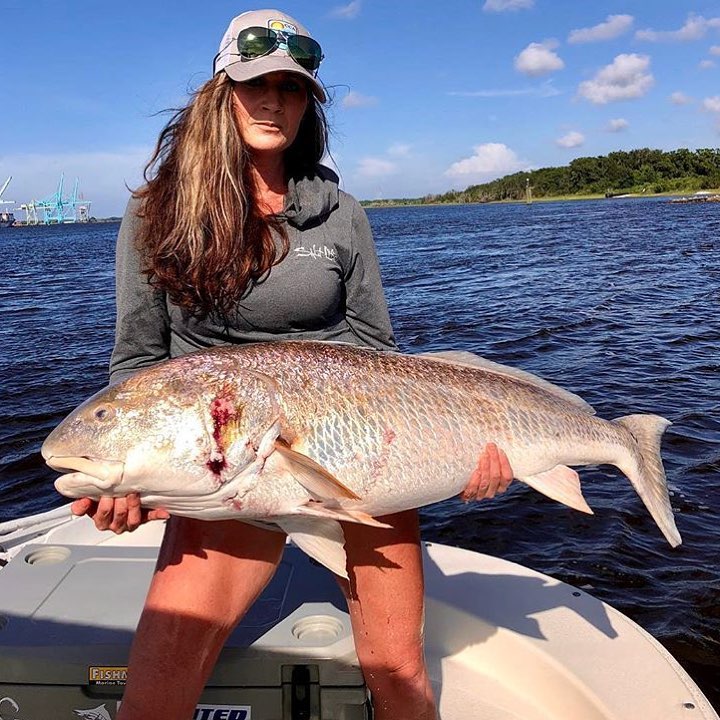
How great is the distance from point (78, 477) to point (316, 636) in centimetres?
123

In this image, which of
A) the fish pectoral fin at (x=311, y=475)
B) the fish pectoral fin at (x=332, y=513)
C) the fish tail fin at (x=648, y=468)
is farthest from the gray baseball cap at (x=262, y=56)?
the fish tail fin at (x=648, y=468)

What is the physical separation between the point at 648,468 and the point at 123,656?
2.38 m

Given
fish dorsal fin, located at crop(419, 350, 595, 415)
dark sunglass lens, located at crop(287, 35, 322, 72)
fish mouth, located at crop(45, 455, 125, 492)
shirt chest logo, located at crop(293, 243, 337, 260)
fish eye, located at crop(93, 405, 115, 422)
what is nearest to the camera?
fish mouth, located at crop(45, 455, 125, 492)

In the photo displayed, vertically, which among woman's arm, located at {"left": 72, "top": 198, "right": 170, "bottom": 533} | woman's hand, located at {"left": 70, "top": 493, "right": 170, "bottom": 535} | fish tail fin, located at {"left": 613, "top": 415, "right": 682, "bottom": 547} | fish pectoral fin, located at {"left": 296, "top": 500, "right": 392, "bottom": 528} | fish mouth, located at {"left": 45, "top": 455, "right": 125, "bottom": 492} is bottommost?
fish tail fin, located at {"left": 613, "top": 415, "right": 682, "bottom": 547}

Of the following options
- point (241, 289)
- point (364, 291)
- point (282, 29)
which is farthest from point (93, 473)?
point (282, 29)

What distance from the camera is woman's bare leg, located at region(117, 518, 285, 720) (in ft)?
8.70

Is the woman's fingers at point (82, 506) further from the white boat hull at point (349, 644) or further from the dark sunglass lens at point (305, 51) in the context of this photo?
the dark sunglass lens at point (305, 51)

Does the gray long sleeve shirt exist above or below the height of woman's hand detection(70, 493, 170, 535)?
above

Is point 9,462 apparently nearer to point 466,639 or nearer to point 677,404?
point 466,639

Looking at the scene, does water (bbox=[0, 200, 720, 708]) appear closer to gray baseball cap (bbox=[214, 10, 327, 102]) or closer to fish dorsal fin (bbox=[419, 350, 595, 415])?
fish dorsal fin (bbox=[419, 350, 595, 415])

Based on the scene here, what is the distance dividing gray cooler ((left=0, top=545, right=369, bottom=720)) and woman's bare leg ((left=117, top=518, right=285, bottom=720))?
99 millimetres

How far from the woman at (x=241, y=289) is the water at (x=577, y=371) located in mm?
2695

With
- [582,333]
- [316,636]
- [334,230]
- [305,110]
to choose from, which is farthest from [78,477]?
[582,333]

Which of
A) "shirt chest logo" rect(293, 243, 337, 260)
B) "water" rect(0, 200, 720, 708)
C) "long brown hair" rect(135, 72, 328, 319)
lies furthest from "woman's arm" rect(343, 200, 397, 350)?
"water" rect(0, 200, 720, 708)
